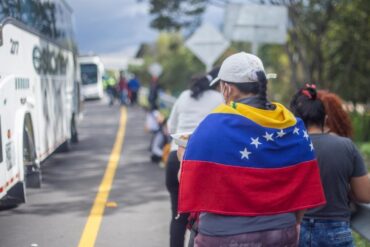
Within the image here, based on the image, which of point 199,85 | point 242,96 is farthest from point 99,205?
point 242,96

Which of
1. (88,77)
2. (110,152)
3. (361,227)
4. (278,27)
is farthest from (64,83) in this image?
(88,77)

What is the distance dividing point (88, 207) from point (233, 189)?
19.4ft

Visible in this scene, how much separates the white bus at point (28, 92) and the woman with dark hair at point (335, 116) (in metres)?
3.63

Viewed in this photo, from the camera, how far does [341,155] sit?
414 centimetres

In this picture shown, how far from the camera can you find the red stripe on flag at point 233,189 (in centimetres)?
338

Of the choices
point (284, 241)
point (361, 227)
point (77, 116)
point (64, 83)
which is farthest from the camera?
point (77, 116)

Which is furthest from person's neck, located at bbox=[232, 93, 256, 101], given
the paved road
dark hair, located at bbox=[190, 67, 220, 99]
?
the paved road

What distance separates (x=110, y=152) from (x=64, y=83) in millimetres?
2319

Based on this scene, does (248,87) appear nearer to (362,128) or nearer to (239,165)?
(239,165)

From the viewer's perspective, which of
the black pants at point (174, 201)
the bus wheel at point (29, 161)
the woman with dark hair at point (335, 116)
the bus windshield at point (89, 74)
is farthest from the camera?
the bus windshield at point (89, 74)

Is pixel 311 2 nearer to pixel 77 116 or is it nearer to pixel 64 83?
pixel 77 116

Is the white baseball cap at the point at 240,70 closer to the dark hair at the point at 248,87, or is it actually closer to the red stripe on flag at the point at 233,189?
the dark hair at the point at 248,87

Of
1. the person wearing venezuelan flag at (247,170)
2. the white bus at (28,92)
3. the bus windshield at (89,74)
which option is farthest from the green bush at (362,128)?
the bus windshield at (89,74)

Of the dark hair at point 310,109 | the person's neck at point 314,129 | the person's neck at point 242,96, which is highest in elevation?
the person's neck at point 242,96
